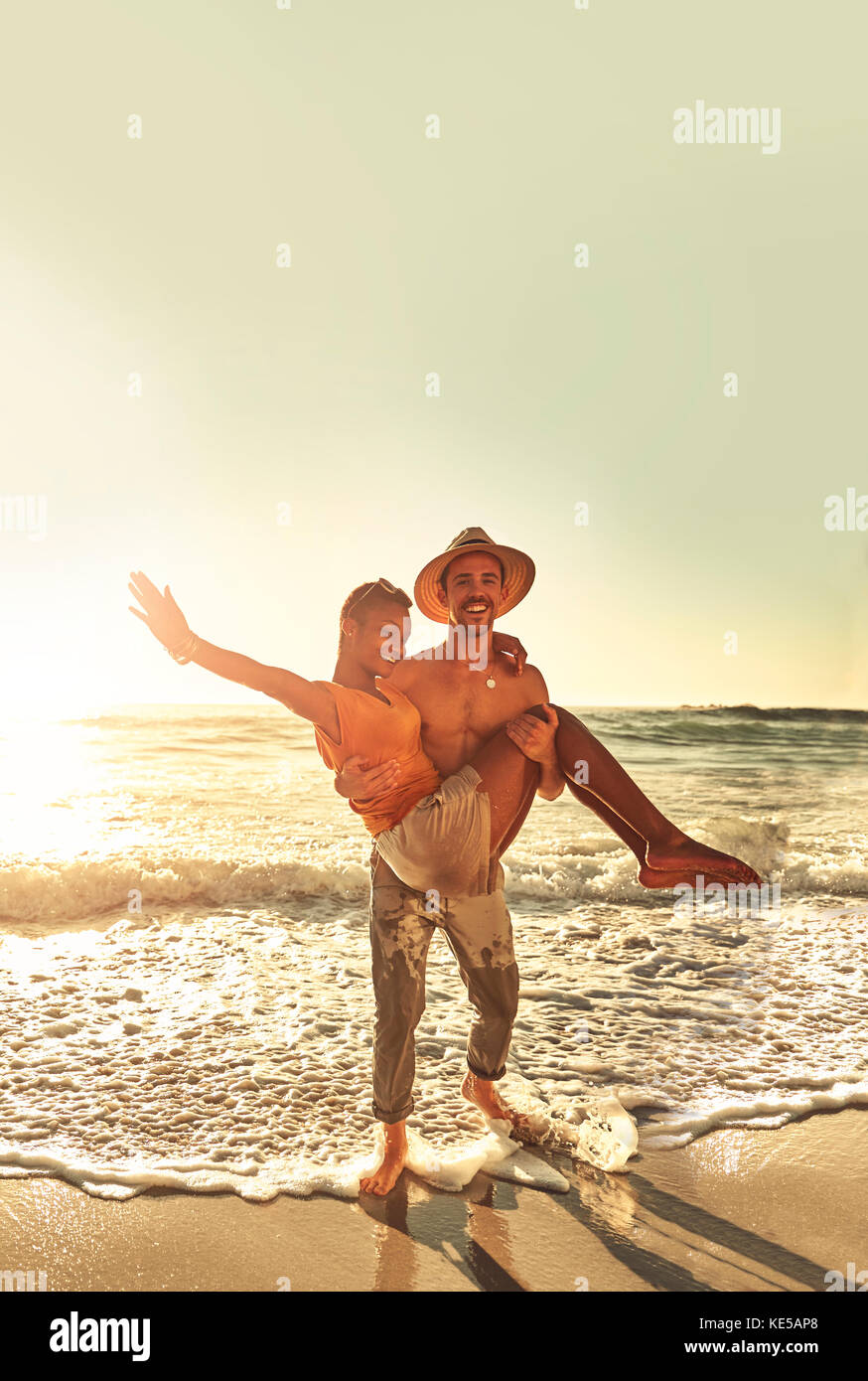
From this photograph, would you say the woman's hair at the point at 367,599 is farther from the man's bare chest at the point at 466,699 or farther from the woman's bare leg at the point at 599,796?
the woman's bare leg at the point at 599,796

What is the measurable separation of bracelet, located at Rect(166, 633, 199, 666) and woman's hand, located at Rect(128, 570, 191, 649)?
1cm

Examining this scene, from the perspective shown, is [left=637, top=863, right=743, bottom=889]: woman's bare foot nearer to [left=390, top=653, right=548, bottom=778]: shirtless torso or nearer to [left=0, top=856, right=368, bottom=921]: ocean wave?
[left=390, top=653, right=548, bottom=778]: shirtless torso

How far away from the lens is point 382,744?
2.91 metres

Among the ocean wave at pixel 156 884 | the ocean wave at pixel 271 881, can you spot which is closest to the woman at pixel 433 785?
the ocean wave at pixel 271 881

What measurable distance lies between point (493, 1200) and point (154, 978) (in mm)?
3386

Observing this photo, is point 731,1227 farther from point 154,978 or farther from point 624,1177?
point 154,978

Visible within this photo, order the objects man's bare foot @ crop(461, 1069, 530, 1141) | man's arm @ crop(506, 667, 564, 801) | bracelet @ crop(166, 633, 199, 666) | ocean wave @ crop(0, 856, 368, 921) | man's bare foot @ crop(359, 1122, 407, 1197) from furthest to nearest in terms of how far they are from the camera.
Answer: ocean wave @ crop(0, 856, 368, 921) → man's bare foot @ crop(461, 1069, 530, 1141) → man's bare foot @ crop(359, 1122, 407, 1197) → man's arm @ crop(506, 667, 564, 801) → bracelet @ crop(166, 633, 199, 666)

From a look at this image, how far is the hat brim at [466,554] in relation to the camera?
3.06 m

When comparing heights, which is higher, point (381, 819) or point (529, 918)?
point (381, 819)

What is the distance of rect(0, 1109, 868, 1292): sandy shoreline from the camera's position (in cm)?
267

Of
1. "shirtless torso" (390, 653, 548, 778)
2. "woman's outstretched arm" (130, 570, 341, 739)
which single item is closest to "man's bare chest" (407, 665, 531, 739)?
"shirtless torso" (390, 653, 548, 778)

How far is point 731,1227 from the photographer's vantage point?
2.96 metres
